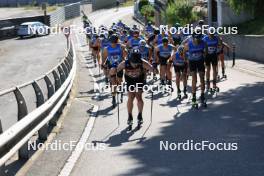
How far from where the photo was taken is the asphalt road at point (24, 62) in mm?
16877

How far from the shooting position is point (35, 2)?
110 meters

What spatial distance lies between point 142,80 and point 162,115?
5.66ft

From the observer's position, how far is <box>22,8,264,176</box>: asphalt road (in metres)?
8.81

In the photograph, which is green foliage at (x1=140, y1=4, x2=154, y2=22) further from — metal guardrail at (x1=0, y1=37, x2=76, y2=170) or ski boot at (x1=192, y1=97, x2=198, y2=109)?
metal guardrail at (x1=0, y1=37, x2=76, y2=170)

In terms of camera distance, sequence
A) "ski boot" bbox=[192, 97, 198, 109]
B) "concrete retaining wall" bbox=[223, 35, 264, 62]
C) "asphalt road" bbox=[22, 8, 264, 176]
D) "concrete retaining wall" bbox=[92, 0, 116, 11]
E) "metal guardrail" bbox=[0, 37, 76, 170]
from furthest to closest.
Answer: "concrete retaining wall" bbox=[92, 0, 116, 11]
"concrete retaining wall" bbox=[223, 35, 264, 62]
"ski boot" bbox=[192, 97, 198, 109]
"asphalt road" bbox=[22, 8, 264, 176]
"metal guardrail" bbox=[0, 37, 76, 170]

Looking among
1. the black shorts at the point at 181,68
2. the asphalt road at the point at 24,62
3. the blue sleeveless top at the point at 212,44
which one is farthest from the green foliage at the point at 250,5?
the black shorts at the point at 181,68

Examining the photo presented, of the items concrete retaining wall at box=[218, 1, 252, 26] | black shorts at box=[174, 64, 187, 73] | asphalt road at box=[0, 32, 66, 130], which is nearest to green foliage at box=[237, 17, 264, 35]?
concrete retaining wall at box=[218, 1, 252, 26]

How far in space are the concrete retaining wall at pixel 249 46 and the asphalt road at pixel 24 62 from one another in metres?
10.2

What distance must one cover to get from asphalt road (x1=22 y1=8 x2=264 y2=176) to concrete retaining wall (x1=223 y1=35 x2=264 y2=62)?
9.66 metres

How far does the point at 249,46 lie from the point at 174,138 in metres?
19.5

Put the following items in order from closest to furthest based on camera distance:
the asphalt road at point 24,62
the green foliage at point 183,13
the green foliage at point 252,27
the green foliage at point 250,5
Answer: the asphalt road at point 24,62, the green foliage at point 250,5, the green foliage at point 252,27, the green foliage at point 183,13

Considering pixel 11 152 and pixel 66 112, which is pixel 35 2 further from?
pixel 11 152

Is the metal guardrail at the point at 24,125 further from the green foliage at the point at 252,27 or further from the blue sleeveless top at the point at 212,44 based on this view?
the green foliage at the point at 252,27

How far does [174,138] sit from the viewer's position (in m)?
11.2
